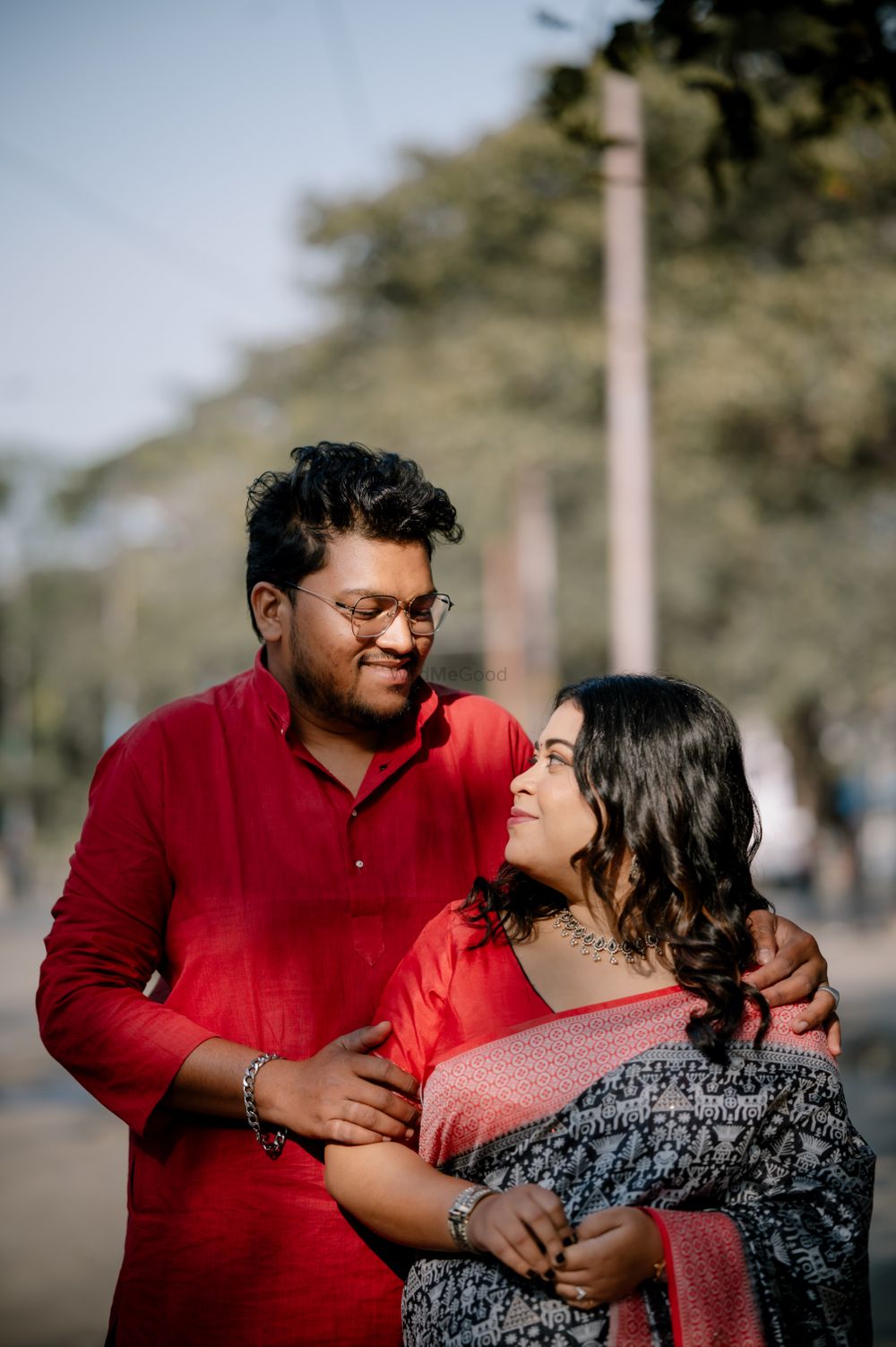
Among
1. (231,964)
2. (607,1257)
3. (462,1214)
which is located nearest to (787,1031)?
(607,1257)

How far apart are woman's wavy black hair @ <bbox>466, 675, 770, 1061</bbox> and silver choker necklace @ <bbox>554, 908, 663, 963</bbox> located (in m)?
0.02

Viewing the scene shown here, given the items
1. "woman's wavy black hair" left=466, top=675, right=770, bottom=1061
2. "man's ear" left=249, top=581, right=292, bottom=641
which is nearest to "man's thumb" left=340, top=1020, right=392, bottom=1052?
"woman's wavy black hair" left=466, top=675, right=770, bottom=1061

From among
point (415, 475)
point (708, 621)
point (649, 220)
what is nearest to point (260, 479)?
point (415, 475)

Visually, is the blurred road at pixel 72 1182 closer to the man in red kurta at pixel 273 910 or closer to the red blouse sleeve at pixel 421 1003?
the man in red kurta at pixel 273 910

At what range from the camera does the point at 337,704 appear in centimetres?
260

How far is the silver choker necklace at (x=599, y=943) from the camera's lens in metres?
2.33

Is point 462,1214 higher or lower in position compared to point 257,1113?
lower

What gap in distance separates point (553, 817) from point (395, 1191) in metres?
0.61

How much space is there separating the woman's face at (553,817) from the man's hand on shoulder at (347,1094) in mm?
348

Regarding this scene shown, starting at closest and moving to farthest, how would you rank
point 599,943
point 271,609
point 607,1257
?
1. point 607,1257
2. point 599,943
3. point 271,609

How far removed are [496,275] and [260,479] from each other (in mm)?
14822

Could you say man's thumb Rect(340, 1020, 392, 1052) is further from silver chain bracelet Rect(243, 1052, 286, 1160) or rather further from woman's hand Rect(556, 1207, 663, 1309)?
woman's hand Rect(556, 1207, 663, 1309)

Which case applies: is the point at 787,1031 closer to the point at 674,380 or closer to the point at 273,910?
the point at 273,910

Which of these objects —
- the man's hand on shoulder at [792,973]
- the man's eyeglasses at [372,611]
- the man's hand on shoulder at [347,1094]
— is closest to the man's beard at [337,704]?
the man's eyeglasses at [372,611]
